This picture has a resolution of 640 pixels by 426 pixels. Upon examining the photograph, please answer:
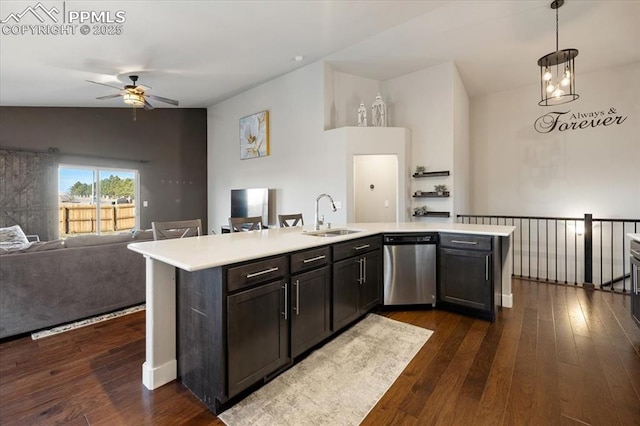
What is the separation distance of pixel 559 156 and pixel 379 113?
11.9 feet

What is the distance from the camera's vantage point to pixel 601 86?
5.12 meters

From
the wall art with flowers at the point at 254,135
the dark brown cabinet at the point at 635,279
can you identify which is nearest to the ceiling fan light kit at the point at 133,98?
the wall art with flowers at the point at 254,135

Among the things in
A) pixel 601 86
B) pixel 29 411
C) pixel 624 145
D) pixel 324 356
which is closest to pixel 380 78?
pixel 601 86

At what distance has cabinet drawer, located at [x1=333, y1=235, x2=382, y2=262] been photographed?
101 inches

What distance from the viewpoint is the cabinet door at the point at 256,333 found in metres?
1.71

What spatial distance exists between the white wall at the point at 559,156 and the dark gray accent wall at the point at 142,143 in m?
6.85

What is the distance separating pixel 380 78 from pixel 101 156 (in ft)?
20.8

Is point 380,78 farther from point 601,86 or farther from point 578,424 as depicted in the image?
point 578,424

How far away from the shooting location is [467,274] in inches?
120

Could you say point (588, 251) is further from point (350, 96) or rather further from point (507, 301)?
point (350, 96)

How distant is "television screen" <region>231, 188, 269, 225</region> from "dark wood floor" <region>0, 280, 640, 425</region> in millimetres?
3222

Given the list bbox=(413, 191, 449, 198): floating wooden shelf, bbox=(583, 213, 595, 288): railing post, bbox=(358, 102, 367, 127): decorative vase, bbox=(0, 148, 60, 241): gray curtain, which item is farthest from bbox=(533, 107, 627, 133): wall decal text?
bbox=(0, 148, 60, 241): gray curtain

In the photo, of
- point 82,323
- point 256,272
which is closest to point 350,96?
point 256,272

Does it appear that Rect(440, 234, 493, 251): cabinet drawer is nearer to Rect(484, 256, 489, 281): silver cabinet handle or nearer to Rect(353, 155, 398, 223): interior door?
Rect(484, 256, 489, 281): silver cabinet handle
